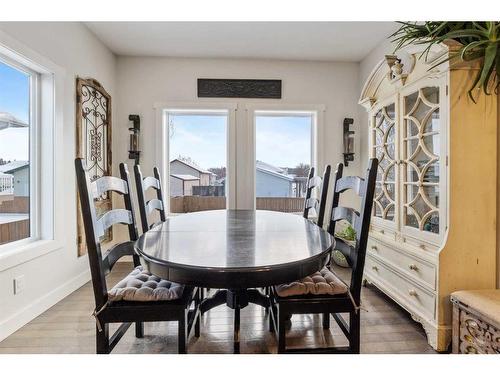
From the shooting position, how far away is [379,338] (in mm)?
1908

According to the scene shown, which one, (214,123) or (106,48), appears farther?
(214,123)

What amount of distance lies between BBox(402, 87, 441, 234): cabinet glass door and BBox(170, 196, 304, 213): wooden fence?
1825 millimetres

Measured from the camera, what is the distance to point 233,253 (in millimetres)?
1154

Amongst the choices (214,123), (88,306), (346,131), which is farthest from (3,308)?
(346,131)

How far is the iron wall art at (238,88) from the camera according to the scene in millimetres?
3625

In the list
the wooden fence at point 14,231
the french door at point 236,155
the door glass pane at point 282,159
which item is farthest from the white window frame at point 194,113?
the wooden fence at point 14,231

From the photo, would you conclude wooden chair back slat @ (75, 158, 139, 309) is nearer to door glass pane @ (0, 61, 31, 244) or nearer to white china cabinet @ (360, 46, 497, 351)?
door glass pane @ (0, 61, 31, 244)

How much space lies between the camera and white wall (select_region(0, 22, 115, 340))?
1997 millimetres

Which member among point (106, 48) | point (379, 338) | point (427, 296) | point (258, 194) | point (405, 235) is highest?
point (106, 48)

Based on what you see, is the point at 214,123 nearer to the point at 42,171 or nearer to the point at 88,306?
the point at 42,171

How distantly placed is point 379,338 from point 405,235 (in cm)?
74

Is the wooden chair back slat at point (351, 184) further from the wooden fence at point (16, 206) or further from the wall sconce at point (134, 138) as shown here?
the wall sconce at point (134, 138)

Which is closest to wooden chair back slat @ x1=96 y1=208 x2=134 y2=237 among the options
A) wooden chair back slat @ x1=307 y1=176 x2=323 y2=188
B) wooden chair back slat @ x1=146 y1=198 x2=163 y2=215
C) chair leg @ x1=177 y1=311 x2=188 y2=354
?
wooden chair back slat @ x1=146 y1=198 x2=163 y2=215

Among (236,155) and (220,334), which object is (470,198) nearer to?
(220,334)
